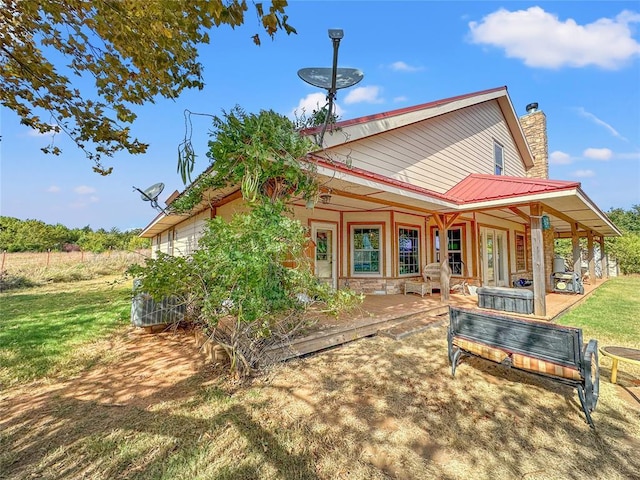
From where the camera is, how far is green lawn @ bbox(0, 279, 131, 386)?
4.36 m

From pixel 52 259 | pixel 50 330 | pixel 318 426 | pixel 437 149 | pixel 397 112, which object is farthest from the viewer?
pixel 52 259

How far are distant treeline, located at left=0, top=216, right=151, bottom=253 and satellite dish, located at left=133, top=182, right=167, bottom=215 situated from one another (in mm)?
22117

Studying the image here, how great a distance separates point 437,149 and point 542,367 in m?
7.76

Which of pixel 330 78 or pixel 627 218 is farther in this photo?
pixel 627 218

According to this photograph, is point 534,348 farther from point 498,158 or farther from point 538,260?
point 498,158

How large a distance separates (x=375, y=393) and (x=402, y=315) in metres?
3.01

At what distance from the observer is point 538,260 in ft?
20.5

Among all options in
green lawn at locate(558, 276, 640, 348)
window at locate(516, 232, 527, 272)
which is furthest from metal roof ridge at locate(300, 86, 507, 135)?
window at locate(516, 232, 527, 272)

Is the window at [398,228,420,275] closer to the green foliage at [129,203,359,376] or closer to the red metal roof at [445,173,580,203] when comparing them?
the red metal roof at [445,173,580,203]

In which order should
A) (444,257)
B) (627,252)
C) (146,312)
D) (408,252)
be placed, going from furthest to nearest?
(627,252) → (408,252) → (444,257) → (146,312)

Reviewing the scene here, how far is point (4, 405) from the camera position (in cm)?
334

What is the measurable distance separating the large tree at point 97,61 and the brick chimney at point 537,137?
55.7ft

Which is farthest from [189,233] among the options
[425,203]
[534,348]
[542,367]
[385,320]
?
[542,367]

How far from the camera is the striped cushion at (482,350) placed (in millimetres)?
3467
